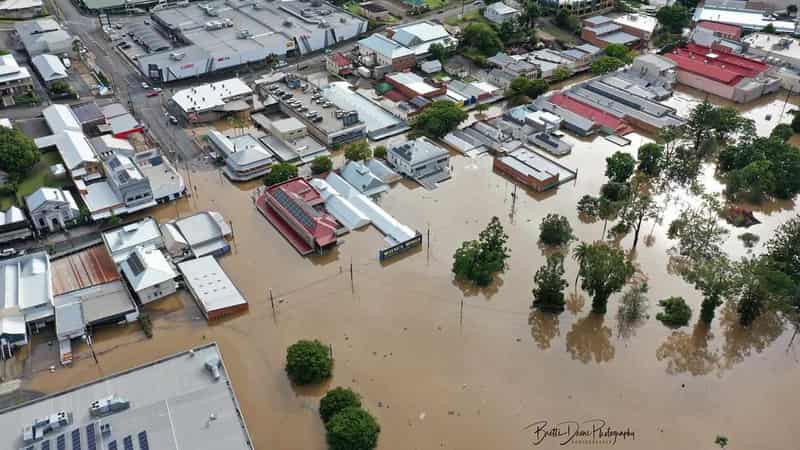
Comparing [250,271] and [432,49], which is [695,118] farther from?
[250,271]

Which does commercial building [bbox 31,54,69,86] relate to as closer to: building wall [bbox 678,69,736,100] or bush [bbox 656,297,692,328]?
bush [bbox 656,297,692,328]

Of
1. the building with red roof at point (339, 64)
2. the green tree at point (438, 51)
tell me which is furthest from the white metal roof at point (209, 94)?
the green tree at point (438, 51)

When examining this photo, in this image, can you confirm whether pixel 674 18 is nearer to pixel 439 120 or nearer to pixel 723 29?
pixel 723 29

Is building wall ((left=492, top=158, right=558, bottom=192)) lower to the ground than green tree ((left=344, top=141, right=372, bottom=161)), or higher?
lower

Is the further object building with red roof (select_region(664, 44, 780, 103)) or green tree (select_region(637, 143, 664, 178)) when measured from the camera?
building with red roof (select_region(664, 44, 780, 103))

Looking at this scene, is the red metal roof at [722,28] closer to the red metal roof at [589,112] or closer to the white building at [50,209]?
the red metal roof at [589,112]

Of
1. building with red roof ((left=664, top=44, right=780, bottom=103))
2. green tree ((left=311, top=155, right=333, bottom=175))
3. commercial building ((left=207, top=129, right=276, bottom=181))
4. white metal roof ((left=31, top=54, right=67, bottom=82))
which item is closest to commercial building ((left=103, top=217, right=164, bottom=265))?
commercial building ((left=207, top=129, right=276, bottom=181))

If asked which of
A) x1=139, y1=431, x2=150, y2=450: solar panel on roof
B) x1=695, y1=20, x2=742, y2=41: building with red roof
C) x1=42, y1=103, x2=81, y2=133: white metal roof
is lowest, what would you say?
x1=42, y1=103, x2=81, y2=133: white metal roof
